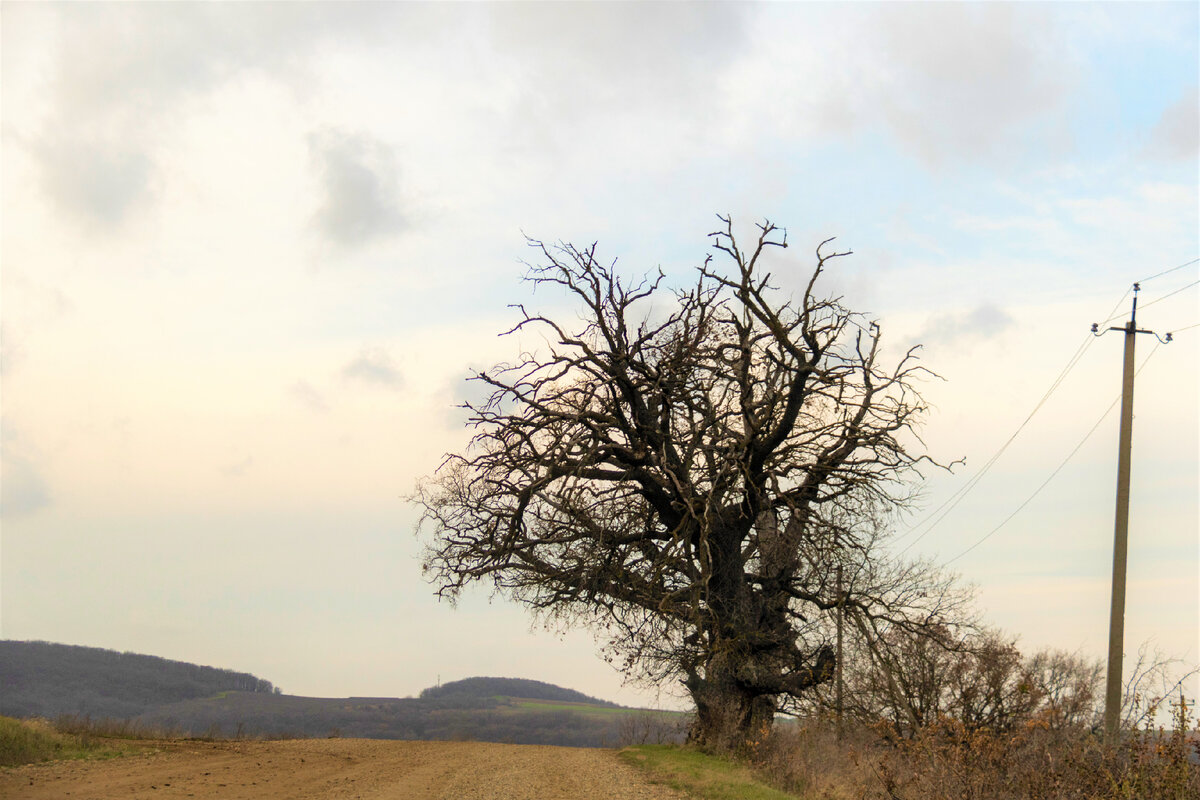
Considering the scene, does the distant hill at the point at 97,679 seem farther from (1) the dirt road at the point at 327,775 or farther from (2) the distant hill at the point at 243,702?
(1) the dirt road at the point at 327,775

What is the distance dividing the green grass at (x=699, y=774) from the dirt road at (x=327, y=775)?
19.3 inches

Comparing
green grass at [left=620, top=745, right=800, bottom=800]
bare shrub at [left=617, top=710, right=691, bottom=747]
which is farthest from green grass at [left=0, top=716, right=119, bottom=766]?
bare shrub at [left=617, top=710, right=691, bottom=747]

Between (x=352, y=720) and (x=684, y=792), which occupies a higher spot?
(x=684, y=792)

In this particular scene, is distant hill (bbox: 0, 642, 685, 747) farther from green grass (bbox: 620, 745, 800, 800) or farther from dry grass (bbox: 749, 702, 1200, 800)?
dry grass (bbox: 749, 702, 1200, 800)

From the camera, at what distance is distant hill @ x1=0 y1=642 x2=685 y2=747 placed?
45.1 m

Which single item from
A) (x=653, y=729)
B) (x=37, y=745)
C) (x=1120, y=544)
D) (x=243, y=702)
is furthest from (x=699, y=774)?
(x=243, y=702)

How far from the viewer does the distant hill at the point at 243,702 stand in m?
Result: 45.1

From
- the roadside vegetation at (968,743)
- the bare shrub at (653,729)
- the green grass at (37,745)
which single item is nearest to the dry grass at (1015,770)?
the roadside vegetation at (968,743)

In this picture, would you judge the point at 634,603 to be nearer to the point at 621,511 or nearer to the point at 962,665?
the point at 621,511

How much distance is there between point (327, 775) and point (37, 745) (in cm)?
528

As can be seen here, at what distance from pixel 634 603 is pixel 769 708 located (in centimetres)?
405

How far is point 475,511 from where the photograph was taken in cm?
2080

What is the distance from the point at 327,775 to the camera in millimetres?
15055

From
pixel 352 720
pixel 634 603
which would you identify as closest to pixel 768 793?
pixel 634 603
